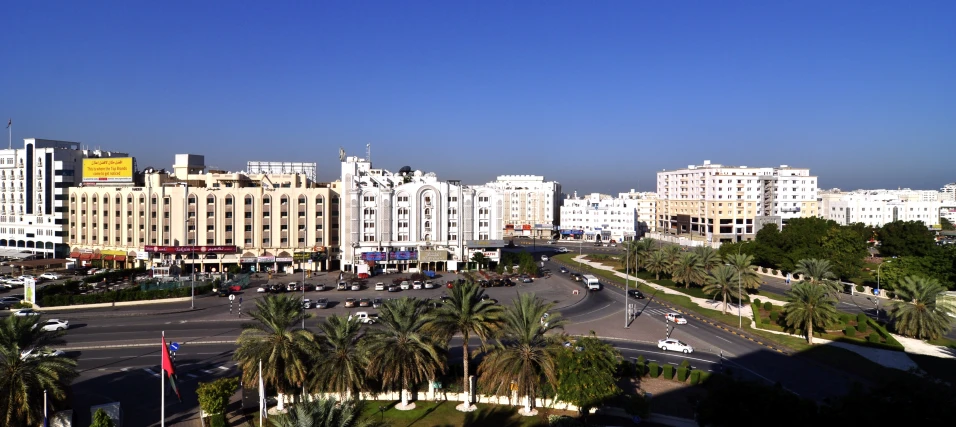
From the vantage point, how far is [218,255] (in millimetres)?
78438

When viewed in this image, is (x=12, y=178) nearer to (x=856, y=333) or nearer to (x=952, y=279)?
(x=856, y=333)

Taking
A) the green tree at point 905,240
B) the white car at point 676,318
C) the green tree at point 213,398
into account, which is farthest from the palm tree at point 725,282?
the green tree at point 905,240

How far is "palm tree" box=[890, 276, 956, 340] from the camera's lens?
43438 millimetres

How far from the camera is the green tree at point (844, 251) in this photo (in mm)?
69000

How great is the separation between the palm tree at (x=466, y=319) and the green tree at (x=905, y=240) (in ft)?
247

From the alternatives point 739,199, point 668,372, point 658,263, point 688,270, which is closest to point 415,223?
point 658,263

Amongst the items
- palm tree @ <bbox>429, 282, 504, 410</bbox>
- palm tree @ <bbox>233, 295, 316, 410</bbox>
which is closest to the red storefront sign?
palm tree @ <bbox>233, 295, 316, 410</bbox>

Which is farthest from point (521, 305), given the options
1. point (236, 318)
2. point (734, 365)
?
point (236, 318)

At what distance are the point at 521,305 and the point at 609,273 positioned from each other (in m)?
53.2

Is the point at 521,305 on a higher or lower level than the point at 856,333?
higher

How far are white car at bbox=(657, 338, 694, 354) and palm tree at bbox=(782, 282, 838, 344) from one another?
29.2ft

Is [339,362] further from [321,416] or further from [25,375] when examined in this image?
[25,375]

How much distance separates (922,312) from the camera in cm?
4381

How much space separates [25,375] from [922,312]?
53082 millimetres
